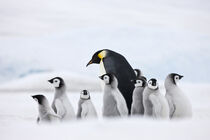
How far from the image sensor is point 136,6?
2.39 meters

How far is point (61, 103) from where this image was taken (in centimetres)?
185

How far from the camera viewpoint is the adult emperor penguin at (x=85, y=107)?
1.84 m

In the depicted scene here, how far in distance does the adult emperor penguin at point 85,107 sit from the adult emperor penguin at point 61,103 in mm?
41

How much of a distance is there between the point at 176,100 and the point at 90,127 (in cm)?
46

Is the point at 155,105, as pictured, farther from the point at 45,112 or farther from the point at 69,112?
the point at 45,112

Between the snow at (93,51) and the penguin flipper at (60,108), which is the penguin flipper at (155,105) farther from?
the penguin flipper at (60,108)

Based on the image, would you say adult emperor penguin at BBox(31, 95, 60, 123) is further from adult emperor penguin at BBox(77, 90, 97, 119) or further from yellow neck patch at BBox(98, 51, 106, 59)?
yellow neck patch at BBox(98, 51, 106, 59)

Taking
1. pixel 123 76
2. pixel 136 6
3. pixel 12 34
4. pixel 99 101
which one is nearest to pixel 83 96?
pixel 99 101

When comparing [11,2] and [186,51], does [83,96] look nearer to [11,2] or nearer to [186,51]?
[11,2]

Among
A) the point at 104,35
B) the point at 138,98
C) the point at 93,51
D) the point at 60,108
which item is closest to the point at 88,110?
the point at 60,108

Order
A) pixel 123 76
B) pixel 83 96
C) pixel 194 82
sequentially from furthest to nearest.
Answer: pixel 194 82 → pixel 123 76 → pixel 83 96

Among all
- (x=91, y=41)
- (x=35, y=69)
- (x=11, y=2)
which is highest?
(x=11, y=2)

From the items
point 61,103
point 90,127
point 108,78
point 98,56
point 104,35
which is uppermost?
Answer: point 104,35

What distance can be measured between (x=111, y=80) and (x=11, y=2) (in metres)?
0.72
